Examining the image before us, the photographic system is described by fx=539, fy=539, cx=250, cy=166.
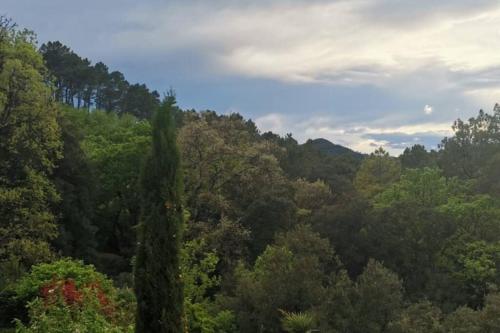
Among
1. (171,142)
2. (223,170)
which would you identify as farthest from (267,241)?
(171,142)

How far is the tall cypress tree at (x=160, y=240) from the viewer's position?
8781 millimetres

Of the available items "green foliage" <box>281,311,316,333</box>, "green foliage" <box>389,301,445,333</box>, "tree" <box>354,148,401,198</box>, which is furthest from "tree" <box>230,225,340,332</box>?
"tree" <box>354,148,401,198</box>

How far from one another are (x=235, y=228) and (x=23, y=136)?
34.9 ft

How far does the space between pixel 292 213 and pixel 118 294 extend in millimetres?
11589

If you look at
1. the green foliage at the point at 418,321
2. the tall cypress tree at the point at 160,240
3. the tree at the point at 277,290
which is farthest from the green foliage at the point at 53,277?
the green foliage at the point at 418,321

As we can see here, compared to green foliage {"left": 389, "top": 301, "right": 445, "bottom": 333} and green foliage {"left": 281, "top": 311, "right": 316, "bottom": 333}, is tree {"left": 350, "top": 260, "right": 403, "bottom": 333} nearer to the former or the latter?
green foliage {"left": 389, "top": 301, "right": 445, "bottom": 333}

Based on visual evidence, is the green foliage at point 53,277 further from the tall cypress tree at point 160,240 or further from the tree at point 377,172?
the tree at point 377,172

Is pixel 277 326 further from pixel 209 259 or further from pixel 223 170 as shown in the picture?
pixel 223 170

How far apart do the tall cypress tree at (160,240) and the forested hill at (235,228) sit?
0.20ft

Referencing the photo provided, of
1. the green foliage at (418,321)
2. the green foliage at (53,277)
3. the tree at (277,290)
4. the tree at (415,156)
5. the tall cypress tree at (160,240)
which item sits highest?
the tree at (415,156)

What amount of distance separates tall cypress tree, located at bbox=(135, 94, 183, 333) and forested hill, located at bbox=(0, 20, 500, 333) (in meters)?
0.06

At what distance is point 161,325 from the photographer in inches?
341

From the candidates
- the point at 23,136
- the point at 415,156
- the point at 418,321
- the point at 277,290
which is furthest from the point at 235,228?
the point at 415,156

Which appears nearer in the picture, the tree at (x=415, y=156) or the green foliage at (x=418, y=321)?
the green foliage at (x=418, y=321)
